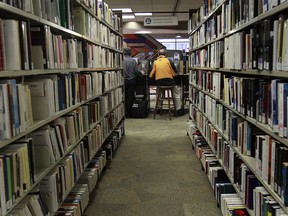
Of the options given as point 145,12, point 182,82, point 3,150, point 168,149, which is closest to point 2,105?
point 3,150

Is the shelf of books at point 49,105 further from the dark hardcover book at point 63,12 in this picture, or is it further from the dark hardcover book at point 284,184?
the dark hardcover book at point 284,184

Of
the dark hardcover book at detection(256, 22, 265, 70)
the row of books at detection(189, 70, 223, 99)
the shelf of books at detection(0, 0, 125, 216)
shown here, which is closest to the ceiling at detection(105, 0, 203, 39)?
the row of books at detection(189, 70, 223, 99)

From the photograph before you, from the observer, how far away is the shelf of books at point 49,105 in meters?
1.53

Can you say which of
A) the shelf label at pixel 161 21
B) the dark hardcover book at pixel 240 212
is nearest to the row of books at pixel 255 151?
the dark hardcover book at pixel 240 212

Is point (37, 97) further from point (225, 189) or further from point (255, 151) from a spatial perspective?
point (225, 189)

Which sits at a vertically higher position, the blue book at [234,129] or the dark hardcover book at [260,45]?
the dark hardcover book at [260,45]

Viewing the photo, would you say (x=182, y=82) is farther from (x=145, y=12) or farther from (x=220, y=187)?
(x=220, y=187)

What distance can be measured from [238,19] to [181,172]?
6.83ft

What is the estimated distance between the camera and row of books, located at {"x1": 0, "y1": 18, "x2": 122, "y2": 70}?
1.53 m

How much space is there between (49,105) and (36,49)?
1.16 feet

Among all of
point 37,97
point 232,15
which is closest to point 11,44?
point 37,97

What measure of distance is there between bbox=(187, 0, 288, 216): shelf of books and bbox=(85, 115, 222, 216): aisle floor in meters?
0.26

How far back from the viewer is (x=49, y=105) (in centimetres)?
205

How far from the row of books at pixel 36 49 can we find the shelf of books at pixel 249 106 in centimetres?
126
